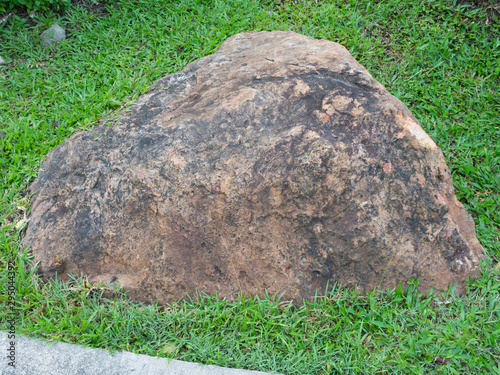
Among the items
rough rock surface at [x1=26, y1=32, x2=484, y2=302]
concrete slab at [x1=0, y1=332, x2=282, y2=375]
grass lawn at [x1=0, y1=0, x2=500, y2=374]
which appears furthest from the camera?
rough rock surface at [x1=26, y1=32, x2=484, y2=302]

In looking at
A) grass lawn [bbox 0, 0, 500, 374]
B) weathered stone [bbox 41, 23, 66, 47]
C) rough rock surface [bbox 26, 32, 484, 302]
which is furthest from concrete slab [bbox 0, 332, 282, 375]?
weathered stone [bbox 41, 23, 66, 47]

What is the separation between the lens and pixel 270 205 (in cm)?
228

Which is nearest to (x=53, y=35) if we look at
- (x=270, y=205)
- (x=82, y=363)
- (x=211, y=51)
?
(x=211, y=51)

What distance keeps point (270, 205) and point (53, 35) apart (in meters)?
3.26

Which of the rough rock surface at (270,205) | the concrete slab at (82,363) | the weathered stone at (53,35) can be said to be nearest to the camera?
the concrete slab at (82,363)

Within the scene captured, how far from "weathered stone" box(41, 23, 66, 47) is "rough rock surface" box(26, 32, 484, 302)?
2.22m

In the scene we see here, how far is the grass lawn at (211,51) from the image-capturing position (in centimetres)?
216

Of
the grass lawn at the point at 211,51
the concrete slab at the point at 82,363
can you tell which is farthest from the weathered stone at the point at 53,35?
the concrete slab at the point at 82,363

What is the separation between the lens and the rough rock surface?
2.26m

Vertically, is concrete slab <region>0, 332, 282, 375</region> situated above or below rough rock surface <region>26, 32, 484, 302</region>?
below

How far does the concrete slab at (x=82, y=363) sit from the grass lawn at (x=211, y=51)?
0.22ft

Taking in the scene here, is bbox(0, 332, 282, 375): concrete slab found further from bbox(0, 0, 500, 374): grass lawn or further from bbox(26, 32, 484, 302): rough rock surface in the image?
bbox(26, 32, 484, 302): rough rock surface

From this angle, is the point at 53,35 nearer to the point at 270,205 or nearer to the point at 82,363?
the point at 270,205

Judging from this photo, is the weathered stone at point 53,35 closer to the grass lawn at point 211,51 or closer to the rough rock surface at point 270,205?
the grass lawn at point 211,51
